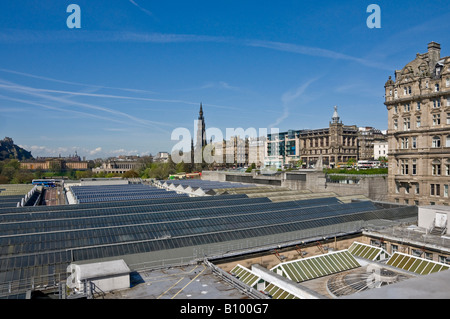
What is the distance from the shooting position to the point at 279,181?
6744 centimetres

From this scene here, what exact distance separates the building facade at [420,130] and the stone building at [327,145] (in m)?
68.0

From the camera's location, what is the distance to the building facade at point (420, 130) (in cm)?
4322

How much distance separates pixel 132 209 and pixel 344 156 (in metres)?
118

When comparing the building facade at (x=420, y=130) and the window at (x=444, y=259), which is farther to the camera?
the building facade at (x=420, y=130)

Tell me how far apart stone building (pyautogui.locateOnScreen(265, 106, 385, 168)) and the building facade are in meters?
68.0

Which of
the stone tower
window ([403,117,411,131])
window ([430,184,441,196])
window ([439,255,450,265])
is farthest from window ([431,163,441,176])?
the stone tower

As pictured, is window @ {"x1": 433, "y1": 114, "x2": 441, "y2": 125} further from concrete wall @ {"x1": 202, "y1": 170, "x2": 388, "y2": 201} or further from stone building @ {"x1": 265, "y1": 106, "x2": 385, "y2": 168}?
stone building @ {"x1": 265, "y1": 106, "x2": 385, "y2": 168}

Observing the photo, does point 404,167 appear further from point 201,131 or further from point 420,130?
point 201,131

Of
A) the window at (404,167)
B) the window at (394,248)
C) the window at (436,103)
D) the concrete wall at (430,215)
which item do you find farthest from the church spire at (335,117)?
the window at (394,248)

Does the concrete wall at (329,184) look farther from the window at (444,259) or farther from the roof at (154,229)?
the window at (444,259)

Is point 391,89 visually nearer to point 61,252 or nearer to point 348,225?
point 348,225

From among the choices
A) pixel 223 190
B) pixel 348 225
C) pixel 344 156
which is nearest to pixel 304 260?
pixel 348 225

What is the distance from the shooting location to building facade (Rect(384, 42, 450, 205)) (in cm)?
4322

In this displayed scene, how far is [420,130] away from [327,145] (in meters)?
98.6
